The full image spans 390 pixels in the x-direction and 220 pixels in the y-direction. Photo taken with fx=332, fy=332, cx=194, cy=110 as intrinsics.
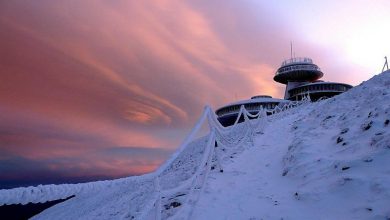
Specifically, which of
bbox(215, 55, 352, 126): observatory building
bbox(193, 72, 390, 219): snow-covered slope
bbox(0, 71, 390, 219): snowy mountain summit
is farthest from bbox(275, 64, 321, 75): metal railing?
bbox(193, 72, 390, 219): snow-covered slope

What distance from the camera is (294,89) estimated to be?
8112 cm

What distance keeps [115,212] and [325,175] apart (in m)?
6.52

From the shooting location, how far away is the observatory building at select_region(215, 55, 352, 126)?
7344cm

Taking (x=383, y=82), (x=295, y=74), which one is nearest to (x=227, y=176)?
(x=383, y=82)

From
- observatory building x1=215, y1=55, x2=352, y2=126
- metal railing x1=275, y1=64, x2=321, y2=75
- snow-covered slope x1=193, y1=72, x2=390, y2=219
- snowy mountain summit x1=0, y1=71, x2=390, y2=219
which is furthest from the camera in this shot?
metal railing x1=275, y1=64, x2=321, y2=75

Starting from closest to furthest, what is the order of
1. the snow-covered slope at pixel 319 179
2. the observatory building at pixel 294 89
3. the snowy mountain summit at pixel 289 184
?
the snowy mountain summit at pixel 289 184, the snow-covered slope at pixel 319 179, the observatory building at pixel 294 89

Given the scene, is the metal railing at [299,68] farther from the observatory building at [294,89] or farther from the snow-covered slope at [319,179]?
the snow-covered slope at [319,179]

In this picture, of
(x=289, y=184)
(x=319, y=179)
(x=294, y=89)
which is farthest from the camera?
(x=294, y=89)

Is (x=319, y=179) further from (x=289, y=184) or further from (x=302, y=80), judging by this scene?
(x=302, y=80)

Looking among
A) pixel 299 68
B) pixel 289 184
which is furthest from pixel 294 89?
pixel 289 184

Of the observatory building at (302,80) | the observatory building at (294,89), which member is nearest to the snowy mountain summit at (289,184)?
the observatory building at (294,89)

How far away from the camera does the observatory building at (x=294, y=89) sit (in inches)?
2891

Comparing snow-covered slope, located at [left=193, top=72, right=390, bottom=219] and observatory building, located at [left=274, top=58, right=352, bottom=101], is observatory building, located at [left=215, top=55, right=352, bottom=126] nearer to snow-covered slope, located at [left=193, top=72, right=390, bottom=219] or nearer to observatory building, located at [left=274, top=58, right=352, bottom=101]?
observatory building, located at [left=274, top=58, right=352, bottom=101]

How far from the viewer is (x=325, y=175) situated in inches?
288
